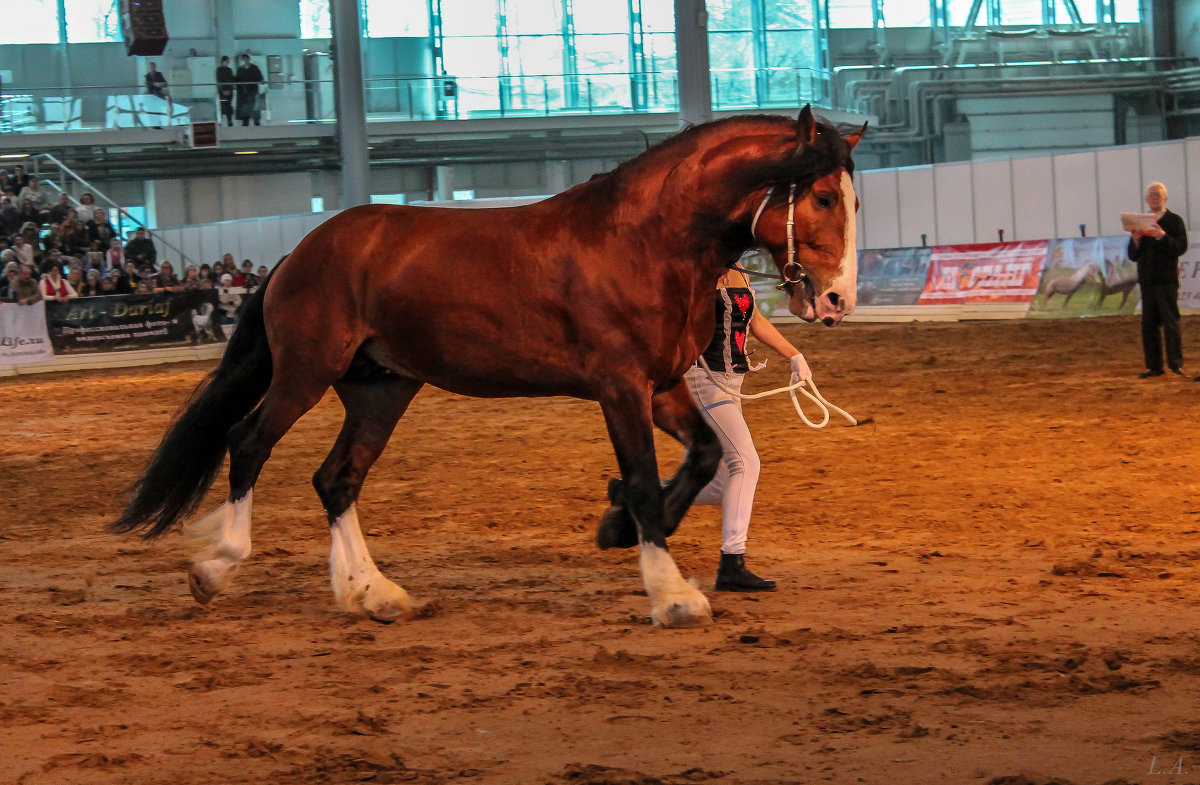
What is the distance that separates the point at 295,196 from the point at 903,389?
2507cm

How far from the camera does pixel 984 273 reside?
2248 centimetres

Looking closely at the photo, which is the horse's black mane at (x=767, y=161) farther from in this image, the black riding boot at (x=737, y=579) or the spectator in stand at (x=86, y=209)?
the spectator in stand at (x=86, y=209)

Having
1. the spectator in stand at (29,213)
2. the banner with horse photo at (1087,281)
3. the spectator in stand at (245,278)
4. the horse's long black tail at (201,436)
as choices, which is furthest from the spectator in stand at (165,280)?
the horse's long black tail at (201,436)

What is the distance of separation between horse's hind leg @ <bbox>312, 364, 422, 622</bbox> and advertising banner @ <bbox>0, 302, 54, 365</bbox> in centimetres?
1717

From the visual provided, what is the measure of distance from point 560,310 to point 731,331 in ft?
2.85

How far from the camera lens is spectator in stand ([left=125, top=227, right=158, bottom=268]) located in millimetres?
26422

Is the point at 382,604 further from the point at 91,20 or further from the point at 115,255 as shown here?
the point at 91,20

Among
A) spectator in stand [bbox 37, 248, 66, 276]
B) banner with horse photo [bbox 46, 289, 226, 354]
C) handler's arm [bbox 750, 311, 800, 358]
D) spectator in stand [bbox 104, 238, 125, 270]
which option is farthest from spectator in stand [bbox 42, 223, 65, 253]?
handler's arm [bbox 750, 311, 800, 358]

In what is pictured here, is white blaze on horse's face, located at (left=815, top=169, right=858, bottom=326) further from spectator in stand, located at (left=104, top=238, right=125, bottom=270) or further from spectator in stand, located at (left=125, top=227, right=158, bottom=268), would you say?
spectator in stand, located at (left=125, top=227, right=158, bottom=268)

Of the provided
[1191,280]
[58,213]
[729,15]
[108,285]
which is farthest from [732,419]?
[729,15]

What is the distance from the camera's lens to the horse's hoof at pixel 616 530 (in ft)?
19.5

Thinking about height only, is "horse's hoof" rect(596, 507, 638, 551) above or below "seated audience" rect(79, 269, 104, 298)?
below

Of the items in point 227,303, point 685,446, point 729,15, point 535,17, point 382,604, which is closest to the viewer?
point 382,604

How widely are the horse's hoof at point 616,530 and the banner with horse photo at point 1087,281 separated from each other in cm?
1621
